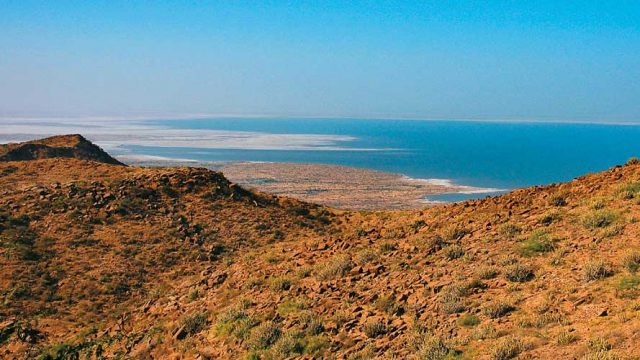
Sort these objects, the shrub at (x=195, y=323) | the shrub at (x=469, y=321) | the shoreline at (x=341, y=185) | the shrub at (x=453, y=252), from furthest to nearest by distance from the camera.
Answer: the shoreline at (x=341, y=185)
the shrub at (x=453, y=252)
the shrub at (x=195, y=323)
the shrub at (x=469, y=321)

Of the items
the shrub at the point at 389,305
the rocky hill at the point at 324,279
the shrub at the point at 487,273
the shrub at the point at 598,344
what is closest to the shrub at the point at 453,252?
the rocky hill at the point at 324,279

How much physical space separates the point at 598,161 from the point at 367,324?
19509cm

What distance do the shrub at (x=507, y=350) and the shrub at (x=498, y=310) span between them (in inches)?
67.6

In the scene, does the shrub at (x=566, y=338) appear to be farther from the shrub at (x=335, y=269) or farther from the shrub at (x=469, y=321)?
the shrub at (x=335, y=269)

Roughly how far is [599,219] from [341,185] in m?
86.6

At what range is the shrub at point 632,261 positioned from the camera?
41.5ft

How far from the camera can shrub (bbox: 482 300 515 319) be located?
12.4m

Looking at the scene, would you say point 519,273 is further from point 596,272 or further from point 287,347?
point 287,347

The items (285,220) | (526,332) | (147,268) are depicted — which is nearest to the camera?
(526,332)

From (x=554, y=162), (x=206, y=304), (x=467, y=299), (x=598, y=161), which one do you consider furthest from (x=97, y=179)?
(x=598, y=161)

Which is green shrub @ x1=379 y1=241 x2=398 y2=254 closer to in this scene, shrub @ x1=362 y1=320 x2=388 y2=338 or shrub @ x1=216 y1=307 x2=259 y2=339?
shrub @ x1=216 y1=307 x2=259 y2=339

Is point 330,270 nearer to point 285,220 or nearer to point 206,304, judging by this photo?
point 206,304

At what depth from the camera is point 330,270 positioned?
59.0 feet

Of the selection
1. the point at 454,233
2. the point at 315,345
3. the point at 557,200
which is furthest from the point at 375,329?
the point at 557,200
